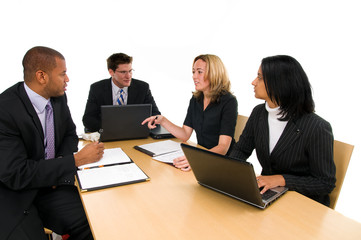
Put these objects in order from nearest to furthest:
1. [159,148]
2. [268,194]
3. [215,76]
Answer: [268,194] < [159,148] < [215,76]

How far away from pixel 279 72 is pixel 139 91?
1.85 metres

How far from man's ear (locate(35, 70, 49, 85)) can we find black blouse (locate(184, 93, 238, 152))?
1.13 metres

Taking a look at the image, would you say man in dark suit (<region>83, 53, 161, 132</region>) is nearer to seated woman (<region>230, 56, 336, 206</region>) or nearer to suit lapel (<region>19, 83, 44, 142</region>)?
suit lapel (<region>19, 83, 44, 142</region>)

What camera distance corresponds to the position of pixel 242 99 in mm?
3877

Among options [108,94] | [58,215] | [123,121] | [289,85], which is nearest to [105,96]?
[108,94]

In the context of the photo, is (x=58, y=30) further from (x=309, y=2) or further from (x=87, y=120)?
(x=309, y=2)

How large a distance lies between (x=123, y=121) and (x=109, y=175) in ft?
2.10

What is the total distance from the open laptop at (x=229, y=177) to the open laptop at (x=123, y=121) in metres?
0.83

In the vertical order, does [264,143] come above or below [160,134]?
above

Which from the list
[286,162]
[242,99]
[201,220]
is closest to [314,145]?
[286,162]

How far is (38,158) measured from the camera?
151 cm

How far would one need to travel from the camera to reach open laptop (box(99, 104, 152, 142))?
1.79 m

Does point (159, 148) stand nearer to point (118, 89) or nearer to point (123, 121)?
point (123, 121)

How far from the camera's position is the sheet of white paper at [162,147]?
5.46 feet
